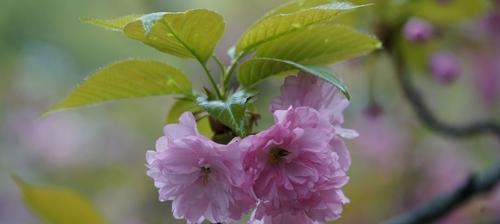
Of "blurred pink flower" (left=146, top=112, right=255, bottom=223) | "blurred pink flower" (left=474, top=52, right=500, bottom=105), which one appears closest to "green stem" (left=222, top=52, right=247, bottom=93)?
"blurred pink flower" (left=146, top=112, right=255, bottom=223)

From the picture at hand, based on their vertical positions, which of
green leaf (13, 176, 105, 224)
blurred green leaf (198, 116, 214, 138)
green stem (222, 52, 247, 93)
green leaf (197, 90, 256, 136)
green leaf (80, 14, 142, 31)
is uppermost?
green leaf (80, 14, 142, 31)

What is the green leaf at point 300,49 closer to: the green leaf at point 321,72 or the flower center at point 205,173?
the green leaf at point 321,72

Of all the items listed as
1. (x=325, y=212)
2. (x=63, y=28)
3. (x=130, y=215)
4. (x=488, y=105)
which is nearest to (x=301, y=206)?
(x=325, y=212)

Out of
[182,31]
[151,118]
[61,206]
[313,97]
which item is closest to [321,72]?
[313,97]

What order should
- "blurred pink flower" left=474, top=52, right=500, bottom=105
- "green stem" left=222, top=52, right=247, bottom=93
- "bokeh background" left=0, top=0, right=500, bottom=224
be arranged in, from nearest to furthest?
1. "green stem" left=222, top=52, right=247, bottom=93
2. "bokeh background" left=0, top=0, right=500, bottom=224
3. "blurred pink flower" left=474, top=52, right=500, bottom=105

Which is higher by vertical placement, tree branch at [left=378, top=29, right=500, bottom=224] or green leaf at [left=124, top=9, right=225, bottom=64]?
green leaf at [left=124, top=9, right=225, bottom=64]

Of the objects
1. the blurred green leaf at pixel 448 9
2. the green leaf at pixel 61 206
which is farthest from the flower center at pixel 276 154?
the blurred green leaf at pixel 448 9

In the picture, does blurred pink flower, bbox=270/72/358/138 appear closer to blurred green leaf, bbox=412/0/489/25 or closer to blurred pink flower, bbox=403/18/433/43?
blurred pink flower, bbox=403/18/433/43
